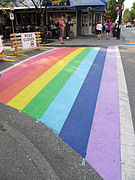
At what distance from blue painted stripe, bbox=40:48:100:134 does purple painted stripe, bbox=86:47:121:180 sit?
0.69 metres

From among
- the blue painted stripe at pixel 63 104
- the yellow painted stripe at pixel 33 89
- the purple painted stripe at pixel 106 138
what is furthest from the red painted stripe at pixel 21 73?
the purple painted stripe at pixel 106 138

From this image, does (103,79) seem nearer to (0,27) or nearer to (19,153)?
(19,153)

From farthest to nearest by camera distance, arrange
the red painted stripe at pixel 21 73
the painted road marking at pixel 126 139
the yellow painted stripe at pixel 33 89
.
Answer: the red painted stripe at pixel 21 73 < the yellow painted stripe at pixel 33 89 < the painted road marking at pixel 126 139

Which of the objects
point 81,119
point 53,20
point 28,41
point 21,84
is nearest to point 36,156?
point 81,119

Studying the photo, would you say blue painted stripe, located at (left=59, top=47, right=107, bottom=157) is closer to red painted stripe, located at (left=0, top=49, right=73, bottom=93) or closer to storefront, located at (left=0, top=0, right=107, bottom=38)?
red painted stripe, located at (left=0, top=49, right=73, bottom=93)

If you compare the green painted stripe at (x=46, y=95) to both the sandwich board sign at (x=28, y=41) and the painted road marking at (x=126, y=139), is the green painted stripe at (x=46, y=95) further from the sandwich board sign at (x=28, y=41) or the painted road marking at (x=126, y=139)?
the sandwich board sign at (x=28, y=41)

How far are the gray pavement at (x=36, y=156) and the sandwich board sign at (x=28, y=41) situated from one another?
339 inches

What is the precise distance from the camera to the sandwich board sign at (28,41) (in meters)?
11.4

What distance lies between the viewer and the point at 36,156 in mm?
2781

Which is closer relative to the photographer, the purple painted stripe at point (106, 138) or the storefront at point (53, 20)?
the purple painted stripe at point (106, 138)

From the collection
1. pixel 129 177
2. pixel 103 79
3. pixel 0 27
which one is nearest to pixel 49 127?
pixel 129 177

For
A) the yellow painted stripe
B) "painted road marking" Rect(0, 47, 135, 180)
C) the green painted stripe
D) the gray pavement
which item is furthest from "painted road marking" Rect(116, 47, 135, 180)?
the yellow painted stripe

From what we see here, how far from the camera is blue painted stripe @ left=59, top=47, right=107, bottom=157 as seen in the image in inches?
125

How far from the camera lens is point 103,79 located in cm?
634
